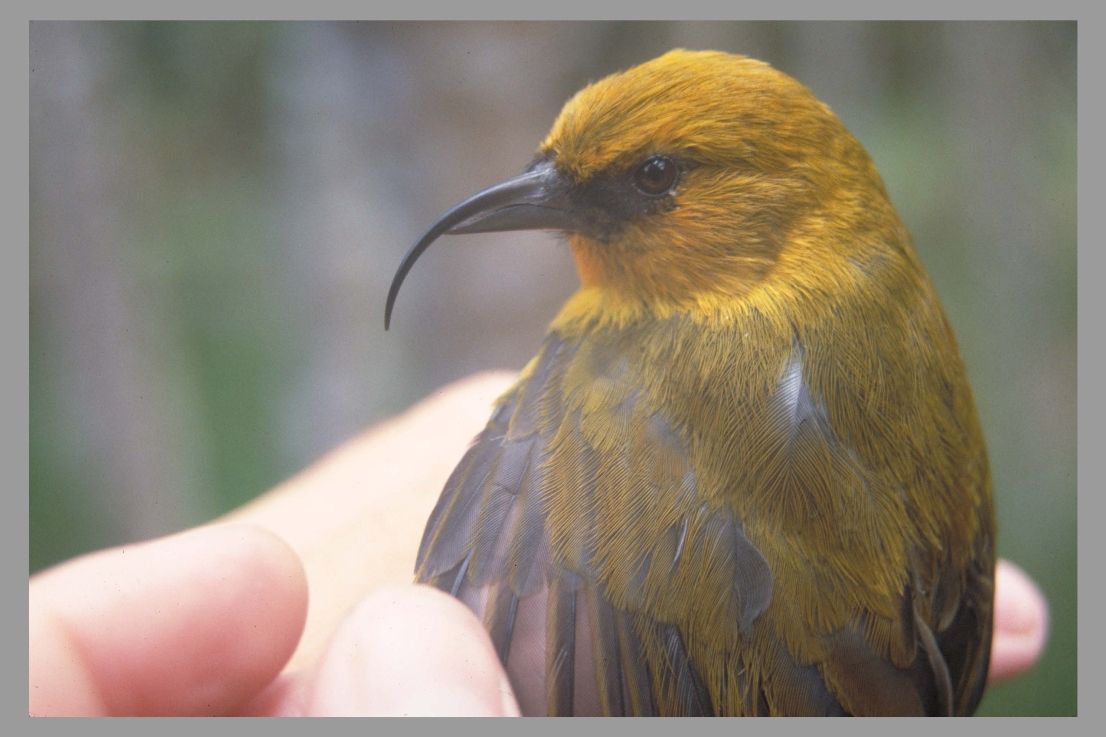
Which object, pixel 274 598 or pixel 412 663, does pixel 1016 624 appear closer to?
pixel 412 663

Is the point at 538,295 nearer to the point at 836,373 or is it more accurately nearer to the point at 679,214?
the point at 679,214

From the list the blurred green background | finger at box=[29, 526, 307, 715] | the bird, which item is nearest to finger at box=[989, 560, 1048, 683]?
the bird

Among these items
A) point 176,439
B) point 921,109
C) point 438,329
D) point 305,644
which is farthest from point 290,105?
point 921,109

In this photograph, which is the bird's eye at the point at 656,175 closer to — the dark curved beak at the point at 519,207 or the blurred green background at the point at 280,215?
the dark curved beak at the point at 519,207

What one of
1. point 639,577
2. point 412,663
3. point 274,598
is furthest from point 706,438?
point 274,598

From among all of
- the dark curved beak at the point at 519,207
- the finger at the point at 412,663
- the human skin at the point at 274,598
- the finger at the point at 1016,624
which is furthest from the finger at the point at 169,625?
the finger at the point at 1016,624
